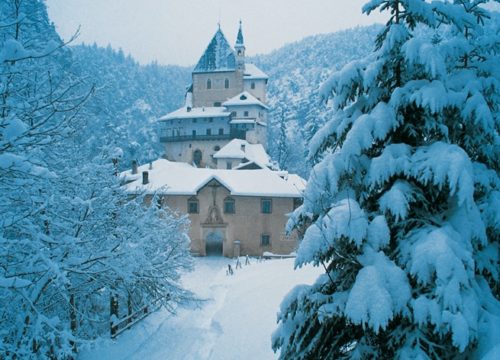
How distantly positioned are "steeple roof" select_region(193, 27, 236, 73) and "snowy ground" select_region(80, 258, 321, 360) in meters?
48.4

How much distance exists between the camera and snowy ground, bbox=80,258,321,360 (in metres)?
12.5

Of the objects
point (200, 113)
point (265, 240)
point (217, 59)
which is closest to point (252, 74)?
point (217, 59)

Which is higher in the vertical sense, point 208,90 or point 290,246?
point 208,90

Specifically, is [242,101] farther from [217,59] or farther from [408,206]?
[408,206]

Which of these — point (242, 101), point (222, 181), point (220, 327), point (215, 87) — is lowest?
point (220, 327)

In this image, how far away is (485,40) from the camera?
568 centimetres

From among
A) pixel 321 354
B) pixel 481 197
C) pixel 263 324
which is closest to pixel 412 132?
pixel 481 197

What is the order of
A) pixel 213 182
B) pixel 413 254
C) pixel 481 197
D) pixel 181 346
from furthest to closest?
pixel 213 182, pixel 181 346, pixel 481 197, pixel 413 254

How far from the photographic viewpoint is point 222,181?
101ft

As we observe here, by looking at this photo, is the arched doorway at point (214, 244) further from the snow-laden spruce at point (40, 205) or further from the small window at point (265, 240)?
the snow-laden spruce at point (40, 205)

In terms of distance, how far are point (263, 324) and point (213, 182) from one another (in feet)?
59.2

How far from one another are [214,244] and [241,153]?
668 inches

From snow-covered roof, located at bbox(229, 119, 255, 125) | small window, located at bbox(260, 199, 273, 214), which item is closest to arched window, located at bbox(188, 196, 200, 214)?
small window, located at bbox(260, 199, 273, 214)

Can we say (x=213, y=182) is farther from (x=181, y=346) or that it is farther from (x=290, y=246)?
(x=181, y=346)
